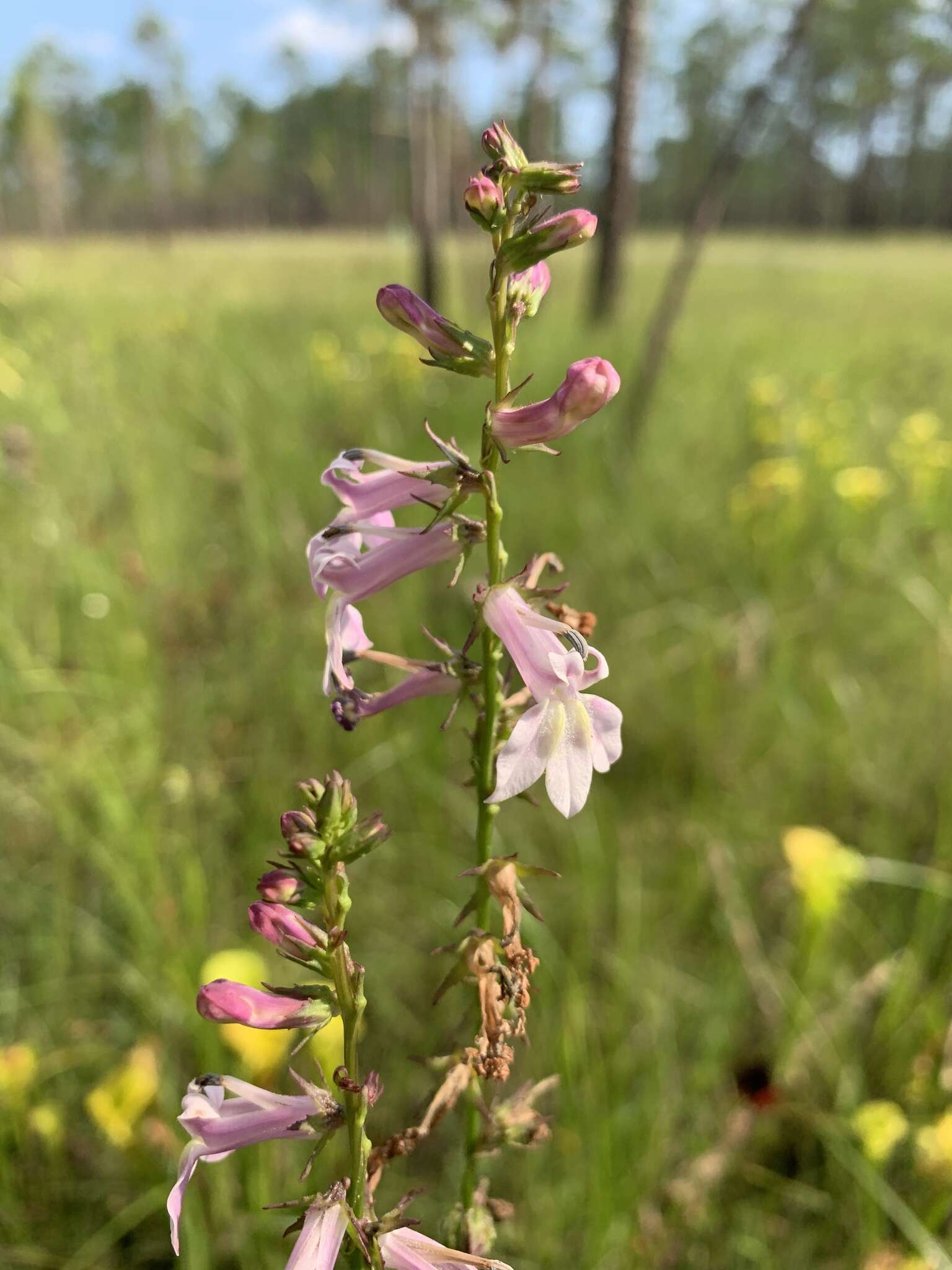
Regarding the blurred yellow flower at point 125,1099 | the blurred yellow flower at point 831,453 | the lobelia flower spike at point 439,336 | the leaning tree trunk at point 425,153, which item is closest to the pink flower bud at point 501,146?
the lobelia flower spike at point 439,336

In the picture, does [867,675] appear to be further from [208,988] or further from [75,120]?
[75,120]

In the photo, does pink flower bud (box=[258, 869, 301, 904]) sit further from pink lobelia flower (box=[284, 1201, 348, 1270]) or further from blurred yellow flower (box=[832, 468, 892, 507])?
blurred yellow flower (box=[832, 468, 892, 507])

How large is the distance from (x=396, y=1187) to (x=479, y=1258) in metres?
1.36

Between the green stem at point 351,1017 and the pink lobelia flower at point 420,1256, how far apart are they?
0.05m

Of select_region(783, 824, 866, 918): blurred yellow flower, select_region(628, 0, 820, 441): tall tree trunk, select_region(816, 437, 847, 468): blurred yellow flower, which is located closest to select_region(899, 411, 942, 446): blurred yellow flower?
select_region(816, 437, 847, 468): blurred yellow flower

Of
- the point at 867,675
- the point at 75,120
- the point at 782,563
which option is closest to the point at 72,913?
the point at 867,675

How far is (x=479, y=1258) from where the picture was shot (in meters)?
0.81

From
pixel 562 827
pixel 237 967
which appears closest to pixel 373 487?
pixel 237 967

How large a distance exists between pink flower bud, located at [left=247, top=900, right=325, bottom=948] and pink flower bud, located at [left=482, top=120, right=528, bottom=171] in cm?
85

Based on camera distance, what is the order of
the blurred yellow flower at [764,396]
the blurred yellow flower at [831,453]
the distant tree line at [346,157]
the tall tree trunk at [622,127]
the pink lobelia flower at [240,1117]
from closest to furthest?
the pink lobelia flower at [240,1117] → the blurred yellow flower at [831,453] → the blurred yellow flower at [764,396] → the tall tree trunk at [622,127] → the distant tree line at [346,157]

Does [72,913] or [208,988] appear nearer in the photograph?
[208,988]

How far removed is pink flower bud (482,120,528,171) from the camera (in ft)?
3.10

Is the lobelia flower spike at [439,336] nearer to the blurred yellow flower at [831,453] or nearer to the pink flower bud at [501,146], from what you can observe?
the pink flower bud at [501,146]

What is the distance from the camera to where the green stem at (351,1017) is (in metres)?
0.78
